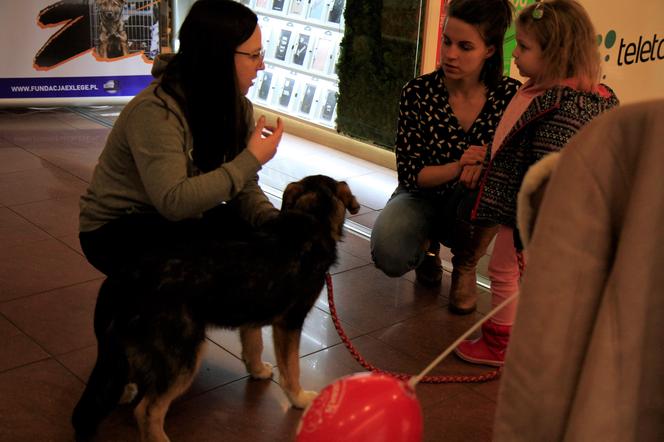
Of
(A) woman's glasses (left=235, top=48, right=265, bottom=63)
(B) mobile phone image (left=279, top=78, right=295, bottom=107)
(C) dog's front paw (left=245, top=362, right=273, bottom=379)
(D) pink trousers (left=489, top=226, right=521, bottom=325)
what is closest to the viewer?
(A) woman's glasses (left=235, top=48, right=265, bottom=63)

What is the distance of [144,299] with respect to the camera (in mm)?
2289

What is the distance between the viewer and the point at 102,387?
242 centimetres

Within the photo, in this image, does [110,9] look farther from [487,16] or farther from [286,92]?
[487,16]

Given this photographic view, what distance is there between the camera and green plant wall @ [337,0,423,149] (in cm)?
506

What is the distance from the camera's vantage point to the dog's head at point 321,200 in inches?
103

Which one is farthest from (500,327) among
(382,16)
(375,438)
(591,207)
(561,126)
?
(382,16)

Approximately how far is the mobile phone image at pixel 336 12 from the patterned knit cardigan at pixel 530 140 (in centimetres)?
308

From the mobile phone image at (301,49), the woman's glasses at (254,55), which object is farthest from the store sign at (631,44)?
the mobile phone image at (301,49)

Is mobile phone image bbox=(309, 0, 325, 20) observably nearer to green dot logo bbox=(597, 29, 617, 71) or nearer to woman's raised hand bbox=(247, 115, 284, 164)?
green dot logo bbox=(597, 29, 617, 71)

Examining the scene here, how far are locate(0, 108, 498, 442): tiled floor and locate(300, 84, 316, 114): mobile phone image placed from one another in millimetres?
1468

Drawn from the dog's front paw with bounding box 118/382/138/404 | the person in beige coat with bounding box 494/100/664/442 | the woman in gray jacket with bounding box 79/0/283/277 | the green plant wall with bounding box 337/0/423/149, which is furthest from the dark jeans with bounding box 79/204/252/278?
the green plant wall with bounding box 337/0/423/149

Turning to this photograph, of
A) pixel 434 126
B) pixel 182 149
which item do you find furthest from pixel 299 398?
pixel 434 126

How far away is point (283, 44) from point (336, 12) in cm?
88

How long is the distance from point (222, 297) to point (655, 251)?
1436 mm
